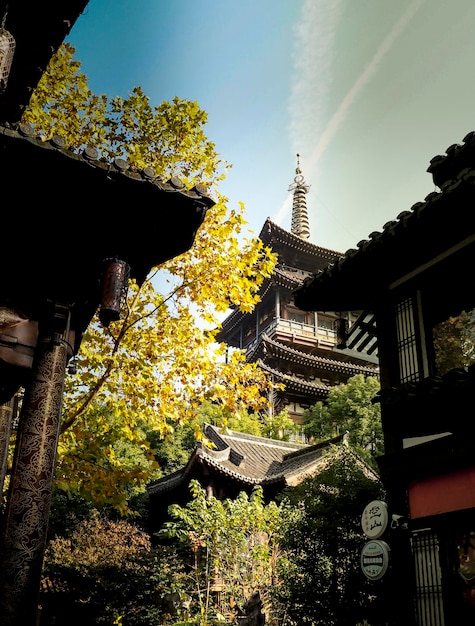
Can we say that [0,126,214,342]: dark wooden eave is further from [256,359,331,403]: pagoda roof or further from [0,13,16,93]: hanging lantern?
[256,359,331,403]: pagoda roof

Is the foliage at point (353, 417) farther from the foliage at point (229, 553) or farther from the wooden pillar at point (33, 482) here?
the wooden pillar at point (33, 482)

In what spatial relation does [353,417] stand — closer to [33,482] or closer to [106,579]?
[106,579]

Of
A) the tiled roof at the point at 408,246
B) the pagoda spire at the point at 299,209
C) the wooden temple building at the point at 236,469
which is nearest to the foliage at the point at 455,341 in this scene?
the tiled roof at the point at 408,246

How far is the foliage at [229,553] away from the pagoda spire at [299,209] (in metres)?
36.4

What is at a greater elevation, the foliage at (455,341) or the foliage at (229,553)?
the foliage at (455,341)

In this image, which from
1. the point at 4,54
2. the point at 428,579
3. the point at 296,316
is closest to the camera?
the point at 4,54

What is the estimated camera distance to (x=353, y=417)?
83.8 feet

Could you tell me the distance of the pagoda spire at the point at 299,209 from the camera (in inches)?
1896

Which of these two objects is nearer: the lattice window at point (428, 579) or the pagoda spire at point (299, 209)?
the lattice window at point (428, 579)

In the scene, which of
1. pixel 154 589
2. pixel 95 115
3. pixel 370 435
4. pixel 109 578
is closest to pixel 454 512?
pixel 95 115

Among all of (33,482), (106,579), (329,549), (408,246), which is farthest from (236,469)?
(33,482)

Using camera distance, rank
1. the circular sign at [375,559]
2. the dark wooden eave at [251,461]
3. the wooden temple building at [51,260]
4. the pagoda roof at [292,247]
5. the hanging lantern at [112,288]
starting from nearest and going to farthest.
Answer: the wooden temple building at [51,260] → the hanging lantern at [112,288] → the circular sign at [375,559] → the dark wooden eave at [251,461] → the pagoda roof at [292,247]

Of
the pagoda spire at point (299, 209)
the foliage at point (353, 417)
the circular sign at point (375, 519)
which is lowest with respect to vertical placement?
the circular sign at point (375, 519)

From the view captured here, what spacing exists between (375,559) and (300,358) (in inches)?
1081
